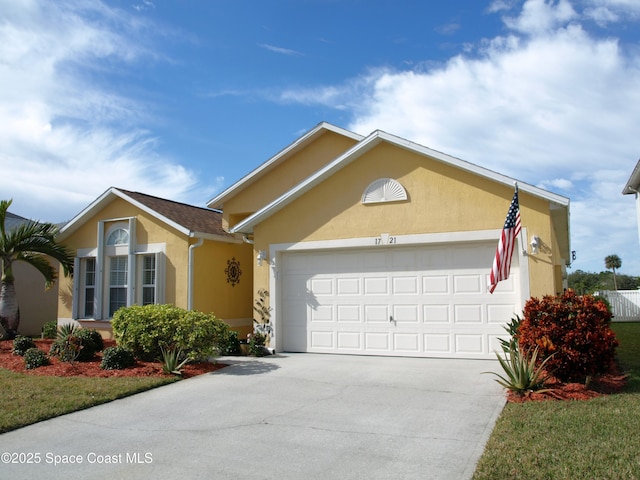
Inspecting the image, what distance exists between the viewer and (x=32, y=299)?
66.6 ft

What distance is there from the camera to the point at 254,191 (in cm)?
1675

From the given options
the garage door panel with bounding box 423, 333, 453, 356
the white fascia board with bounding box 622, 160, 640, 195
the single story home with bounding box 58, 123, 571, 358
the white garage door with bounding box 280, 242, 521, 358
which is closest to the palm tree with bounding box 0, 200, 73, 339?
the single story home with bounding box 58, 123, 571, 358

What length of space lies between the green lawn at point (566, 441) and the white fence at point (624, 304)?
22.8 m

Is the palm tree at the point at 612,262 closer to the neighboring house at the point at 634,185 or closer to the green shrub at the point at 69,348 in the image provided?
the neighboring house at the point at 634,185

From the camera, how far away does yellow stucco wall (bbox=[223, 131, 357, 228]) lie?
1620 centimetres

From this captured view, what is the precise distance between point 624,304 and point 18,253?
28.3m

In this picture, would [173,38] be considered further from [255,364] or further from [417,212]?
[255,364]

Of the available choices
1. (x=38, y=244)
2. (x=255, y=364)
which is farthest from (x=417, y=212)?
(x=38, y=244)

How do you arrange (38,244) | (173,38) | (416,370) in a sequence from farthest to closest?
(38,244)
(173,38)
(416,370)

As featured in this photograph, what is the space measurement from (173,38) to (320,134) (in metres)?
5.93

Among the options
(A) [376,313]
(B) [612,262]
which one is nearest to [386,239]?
(A) [376,313]

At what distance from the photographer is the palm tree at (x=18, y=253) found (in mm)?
15031

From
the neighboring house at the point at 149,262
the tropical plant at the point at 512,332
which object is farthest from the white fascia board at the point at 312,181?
the tropical plant at the point at 512,332

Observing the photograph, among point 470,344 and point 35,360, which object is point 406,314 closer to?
point 470,344
